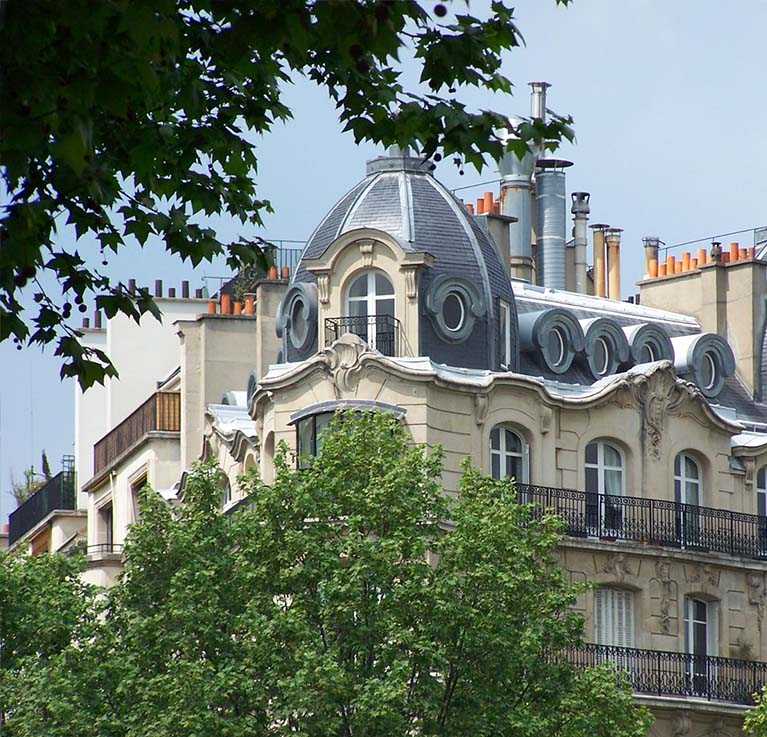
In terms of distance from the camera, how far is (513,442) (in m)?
47.7

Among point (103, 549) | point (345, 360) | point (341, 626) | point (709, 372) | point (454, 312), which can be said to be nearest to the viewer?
point (341, 626)

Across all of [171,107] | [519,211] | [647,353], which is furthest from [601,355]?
[171,107]

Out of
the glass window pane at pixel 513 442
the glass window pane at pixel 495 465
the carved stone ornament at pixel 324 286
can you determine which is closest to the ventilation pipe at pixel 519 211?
the glass window pane at pixel 513 442

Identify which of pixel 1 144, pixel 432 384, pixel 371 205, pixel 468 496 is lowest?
pixel 1 144

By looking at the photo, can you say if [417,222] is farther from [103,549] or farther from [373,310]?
[103,549]

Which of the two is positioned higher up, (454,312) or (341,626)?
(454,312)

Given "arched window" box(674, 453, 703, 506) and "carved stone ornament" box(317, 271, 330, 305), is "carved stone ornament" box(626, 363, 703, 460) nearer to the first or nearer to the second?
"arched window" box(674, 453, 703, 506)

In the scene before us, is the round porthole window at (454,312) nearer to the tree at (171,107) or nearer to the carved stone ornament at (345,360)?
the carved stone ornament at (345,360)

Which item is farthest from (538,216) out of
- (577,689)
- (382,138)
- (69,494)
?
(382,138)

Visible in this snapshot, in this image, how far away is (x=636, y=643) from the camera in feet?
159

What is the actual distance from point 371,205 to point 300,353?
2.83 meters

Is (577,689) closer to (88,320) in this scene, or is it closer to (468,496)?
(468,496)

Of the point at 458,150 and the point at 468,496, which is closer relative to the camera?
the point at 458,150

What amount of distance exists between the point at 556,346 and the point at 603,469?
7.71ft
